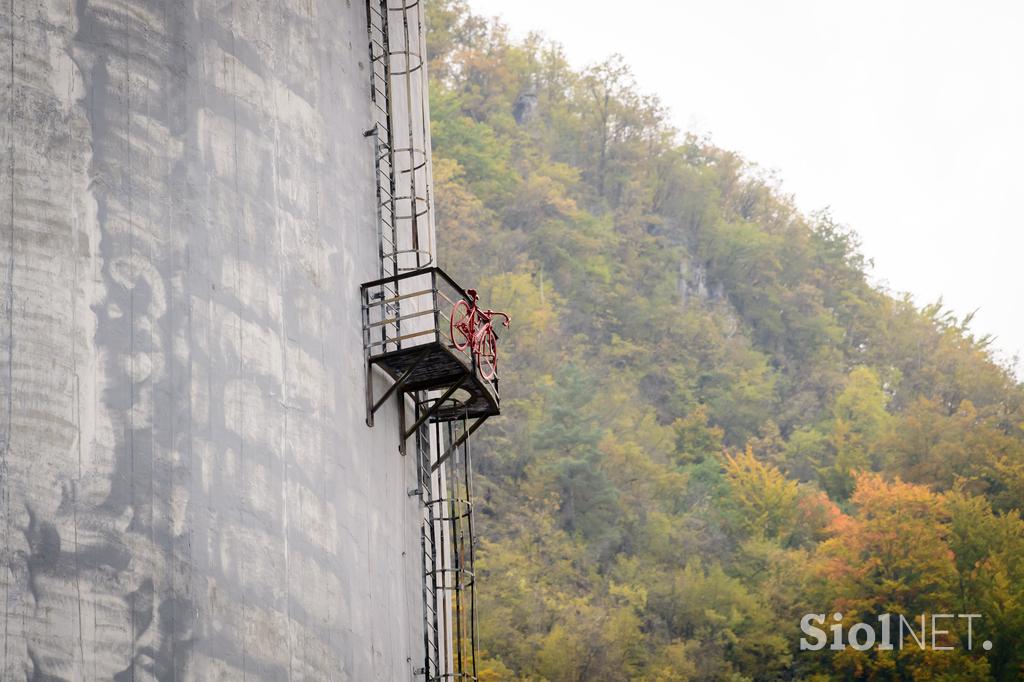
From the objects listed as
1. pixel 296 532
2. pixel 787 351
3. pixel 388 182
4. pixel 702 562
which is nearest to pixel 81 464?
pixel 296 532

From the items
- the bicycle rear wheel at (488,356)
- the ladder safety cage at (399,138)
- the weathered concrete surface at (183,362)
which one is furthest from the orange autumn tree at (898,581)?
the weathered concrete surface at (183,362)

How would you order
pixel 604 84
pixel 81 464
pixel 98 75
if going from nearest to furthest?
pixel 81 464, pixel 98 75, pixel 604 84

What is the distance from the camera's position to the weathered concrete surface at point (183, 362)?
40.0 feet

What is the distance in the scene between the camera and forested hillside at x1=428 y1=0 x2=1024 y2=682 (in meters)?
51.0

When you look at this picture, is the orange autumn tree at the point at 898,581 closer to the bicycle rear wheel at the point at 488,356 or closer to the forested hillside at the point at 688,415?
the forested hillside at the point at 688,415


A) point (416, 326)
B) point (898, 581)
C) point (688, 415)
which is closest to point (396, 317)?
point (416, 326)

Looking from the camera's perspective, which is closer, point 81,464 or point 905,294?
point 81,464

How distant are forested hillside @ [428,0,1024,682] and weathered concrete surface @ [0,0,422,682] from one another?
107ft

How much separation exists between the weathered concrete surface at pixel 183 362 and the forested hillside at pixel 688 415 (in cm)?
3276

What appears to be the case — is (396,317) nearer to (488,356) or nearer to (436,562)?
(488,356)

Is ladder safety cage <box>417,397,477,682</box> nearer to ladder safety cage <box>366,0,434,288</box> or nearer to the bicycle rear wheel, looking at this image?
the bicycle rear wheel

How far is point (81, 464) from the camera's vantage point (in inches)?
487

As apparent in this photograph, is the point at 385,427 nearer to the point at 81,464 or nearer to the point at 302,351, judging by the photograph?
the point at 302,351

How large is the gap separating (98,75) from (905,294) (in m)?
77.3
